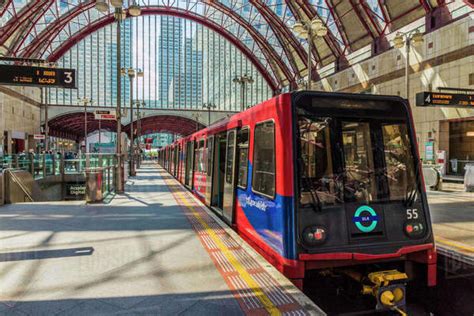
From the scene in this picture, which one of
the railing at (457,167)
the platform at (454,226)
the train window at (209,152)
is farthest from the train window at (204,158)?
the railing at (457,167)

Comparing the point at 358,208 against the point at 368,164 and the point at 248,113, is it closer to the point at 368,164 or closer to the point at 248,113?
the point at 368,164

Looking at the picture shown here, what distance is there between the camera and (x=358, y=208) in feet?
14.2

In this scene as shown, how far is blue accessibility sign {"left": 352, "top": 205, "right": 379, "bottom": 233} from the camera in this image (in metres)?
4.30

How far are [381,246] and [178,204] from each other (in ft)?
24.9

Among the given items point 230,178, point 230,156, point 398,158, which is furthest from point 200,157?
point 398,158

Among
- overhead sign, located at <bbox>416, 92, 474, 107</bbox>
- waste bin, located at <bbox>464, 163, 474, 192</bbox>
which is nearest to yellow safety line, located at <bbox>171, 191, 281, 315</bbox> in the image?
waste bin, located at <bbox>464, 163, 474, 192</bbox>

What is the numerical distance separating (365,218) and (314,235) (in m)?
0.73

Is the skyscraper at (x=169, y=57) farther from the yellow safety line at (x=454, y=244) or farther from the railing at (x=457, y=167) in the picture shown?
the yellow safety line at (x=454, y=244)

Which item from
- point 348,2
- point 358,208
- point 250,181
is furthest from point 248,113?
point 348,2

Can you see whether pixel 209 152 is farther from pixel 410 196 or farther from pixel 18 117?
pixel 18 117

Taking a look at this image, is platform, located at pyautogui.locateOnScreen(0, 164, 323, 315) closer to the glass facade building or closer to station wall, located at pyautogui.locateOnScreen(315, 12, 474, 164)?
station wall, located at pyautogui.locateOnScreen(315, 12, 474, 164)

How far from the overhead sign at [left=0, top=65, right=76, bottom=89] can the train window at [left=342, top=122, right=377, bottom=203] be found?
965cm

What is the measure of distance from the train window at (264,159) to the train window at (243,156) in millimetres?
459

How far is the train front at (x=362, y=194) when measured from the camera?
417cm
